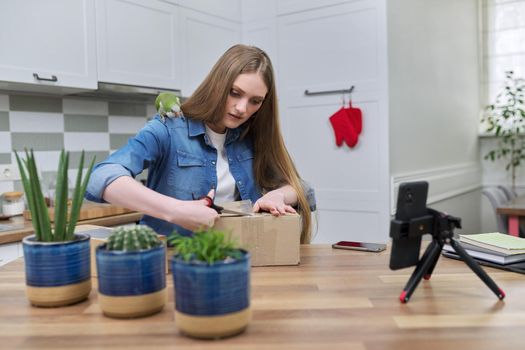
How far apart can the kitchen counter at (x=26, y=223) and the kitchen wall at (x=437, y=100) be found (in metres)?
1.61

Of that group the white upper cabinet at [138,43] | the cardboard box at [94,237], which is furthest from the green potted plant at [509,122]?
the cardboard box at [94,237]

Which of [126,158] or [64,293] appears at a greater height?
[126,158]

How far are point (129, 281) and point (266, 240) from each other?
0.49 m

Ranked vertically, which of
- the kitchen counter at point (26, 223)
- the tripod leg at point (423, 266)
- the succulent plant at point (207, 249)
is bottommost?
the kitchen counter at point (26, 223)

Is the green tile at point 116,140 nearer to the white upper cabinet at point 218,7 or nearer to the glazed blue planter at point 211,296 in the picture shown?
the white upper cabinet at point 218,7

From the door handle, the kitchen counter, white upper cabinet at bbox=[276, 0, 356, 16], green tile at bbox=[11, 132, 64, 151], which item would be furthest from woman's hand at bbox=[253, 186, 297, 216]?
white upper cabinet at bbox=[276, 0, 356, 16]

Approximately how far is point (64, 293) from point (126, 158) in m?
0.56

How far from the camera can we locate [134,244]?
2.97ft

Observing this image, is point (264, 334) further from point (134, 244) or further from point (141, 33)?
point (141, 33)

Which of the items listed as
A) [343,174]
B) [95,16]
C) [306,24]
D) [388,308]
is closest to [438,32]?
[306,24]

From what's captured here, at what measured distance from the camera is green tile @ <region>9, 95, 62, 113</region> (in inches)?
106

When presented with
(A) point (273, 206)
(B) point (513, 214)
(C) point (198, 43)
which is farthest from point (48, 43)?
(B) point (513, 214)

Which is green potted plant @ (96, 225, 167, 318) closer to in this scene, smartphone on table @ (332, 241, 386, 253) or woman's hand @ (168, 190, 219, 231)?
woman's hand @ (168, 190, 219, 231)

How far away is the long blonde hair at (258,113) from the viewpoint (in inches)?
63.2
